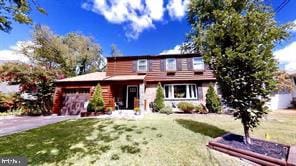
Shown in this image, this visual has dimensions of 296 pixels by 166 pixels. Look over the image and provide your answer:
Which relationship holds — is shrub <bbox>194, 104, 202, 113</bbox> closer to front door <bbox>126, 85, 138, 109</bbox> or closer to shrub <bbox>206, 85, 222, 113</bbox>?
shrub <bbox>206, 85, 222, 113</bbox>

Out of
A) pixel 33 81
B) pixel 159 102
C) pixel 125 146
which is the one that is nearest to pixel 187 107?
pixel 159 102

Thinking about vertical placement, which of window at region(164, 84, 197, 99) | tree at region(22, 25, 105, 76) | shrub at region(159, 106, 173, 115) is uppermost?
tree at region(22, 25, 105, 76)

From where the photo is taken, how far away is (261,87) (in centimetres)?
582

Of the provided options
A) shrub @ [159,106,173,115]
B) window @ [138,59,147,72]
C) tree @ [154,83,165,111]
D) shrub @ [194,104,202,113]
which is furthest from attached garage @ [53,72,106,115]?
shrub @ [194,104,202,113]

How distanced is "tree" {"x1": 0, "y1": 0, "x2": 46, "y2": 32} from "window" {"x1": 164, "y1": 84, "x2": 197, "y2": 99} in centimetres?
1226

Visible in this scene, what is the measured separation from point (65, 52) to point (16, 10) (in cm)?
1865

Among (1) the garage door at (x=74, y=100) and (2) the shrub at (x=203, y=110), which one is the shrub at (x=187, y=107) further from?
(1) the garage door at (x=74, y=100)

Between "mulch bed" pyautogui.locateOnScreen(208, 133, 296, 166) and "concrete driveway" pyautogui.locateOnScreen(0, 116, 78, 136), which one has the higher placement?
"concrete driveway" pyautogui.locateOnScreen(0, 116, 78, 136)

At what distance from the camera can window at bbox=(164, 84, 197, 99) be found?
16.5 metres

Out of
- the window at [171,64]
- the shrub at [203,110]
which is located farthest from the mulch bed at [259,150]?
the window at [171,64]

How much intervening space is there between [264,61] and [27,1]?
9.41 metres

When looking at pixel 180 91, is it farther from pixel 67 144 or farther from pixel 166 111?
pixel 67 144

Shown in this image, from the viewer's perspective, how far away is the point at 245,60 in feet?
19.0

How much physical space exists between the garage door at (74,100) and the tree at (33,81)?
3140 millimetres
